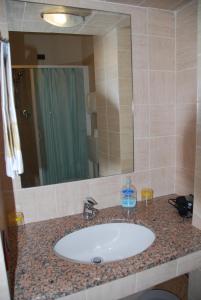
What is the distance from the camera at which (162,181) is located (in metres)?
1.55

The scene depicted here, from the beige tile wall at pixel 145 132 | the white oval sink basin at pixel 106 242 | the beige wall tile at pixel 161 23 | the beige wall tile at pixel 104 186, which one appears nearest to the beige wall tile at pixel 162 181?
the beige tile wall at pixel 145 132

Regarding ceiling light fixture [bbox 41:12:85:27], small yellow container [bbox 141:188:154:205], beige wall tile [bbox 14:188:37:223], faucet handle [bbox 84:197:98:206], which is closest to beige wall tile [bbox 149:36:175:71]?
ceiling light fixture [bbox 41:12:85:27]

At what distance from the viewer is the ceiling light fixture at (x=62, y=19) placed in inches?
47.1

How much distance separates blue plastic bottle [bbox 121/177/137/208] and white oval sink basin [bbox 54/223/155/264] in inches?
6.0

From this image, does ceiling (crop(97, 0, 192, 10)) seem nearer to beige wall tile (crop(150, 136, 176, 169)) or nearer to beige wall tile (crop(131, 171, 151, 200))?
beige wall tile (crop(150, 136, 176, 169))

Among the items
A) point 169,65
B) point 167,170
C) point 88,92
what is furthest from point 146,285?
point 169,65

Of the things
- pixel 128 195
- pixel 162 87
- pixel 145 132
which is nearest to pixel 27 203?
pixel 128 195

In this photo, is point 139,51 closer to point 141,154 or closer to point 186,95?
point 186,95

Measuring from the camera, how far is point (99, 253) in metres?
1.22

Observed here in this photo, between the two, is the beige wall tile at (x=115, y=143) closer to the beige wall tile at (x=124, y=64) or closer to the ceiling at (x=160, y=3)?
the beige wall tile at (x=124, y=64)

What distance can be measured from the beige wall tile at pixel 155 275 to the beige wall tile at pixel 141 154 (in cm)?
61

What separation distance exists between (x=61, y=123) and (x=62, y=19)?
0.56 meters

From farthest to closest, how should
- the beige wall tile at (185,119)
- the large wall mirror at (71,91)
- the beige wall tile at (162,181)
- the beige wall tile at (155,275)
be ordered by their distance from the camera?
the beige wall tile at (162,181) < the beige wall tile at (185,119) < the large wall mirror at (71,91) < the beige wall tile at (155,275)

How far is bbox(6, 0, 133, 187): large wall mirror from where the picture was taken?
46.8 inches
